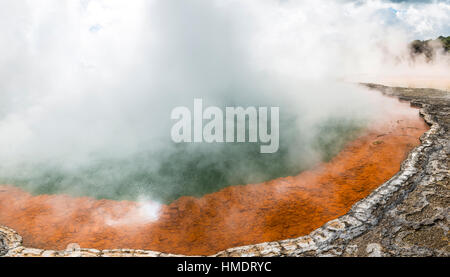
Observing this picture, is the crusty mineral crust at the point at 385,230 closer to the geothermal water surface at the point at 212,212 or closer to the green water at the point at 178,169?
the geothermal water surface at the point at 212,212

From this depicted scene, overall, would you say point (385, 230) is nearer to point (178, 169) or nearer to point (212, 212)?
point (212, 212)

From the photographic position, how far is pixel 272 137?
404 inches

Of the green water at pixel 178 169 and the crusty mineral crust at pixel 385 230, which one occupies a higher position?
the green water at pixel 178 169

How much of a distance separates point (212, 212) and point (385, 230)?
345 cm

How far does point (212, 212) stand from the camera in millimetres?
6293

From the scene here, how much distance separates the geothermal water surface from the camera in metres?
5.38

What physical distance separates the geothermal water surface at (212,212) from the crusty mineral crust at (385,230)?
0.38 m

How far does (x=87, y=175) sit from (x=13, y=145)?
4377 millimetres

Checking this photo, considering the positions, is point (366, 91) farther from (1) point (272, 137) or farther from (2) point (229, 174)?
(2) point (229, 174)

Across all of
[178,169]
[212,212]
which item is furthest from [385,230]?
[178,169]

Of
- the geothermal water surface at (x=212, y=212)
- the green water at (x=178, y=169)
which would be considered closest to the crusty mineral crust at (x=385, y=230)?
the geothermal water surface at (x=212, y=212)

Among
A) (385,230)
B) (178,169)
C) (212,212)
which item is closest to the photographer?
(385,230)

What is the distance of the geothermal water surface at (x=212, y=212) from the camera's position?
5.38 meters

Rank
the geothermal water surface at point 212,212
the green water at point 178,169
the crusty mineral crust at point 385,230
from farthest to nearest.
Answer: the green water at point 178,169 < the geothermal water surface at point 212,212 < the crusty mineral crust at point 385,230
